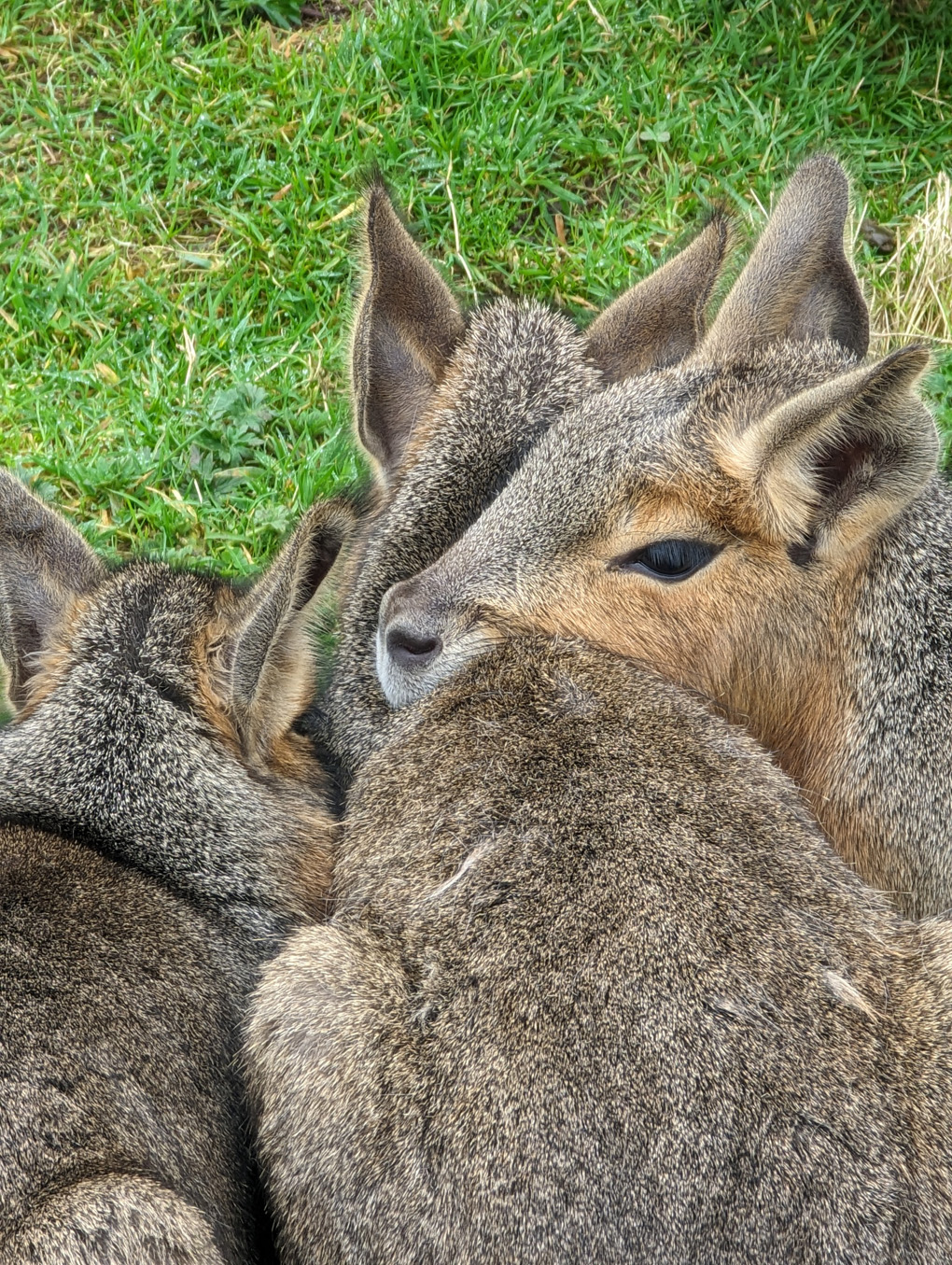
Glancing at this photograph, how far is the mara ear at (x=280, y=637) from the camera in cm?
399

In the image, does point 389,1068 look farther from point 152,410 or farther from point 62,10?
point 62,10

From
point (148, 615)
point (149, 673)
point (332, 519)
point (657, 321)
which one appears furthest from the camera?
point (657, 321)

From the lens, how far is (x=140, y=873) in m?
4.10

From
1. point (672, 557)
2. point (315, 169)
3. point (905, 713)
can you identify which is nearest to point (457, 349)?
point (672, 557)

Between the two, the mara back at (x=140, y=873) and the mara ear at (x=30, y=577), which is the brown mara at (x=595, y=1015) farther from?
the mara ear at (x=30, y=577)

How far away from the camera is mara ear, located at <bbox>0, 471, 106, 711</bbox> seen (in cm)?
434

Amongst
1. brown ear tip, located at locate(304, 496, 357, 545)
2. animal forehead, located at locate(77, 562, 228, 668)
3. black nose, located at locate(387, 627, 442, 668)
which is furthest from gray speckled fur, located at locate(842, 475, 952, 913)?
animal forehead, located at locate(77, 562, 228, 668)

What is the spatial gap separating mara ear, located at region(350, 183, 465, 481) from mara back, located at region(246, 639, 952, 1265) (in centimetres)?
147

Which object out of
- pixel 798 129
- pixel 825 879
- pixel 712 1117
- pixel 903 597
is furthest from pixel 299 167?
pixel 712 1117

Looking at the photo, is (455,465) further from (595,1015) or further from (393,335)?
(595,1015)

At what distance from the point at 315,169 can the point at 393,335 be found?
239cm

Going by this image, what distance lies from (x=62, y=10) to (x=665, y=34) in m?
2.87

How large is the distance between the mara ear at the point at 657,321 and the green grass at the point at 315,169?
1429mm

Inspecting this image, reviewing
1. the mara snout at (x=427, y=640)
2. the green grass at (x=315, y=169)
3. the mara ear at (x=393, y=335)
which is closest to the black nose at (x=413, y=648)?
the mara snout at (x=427, y=640)
